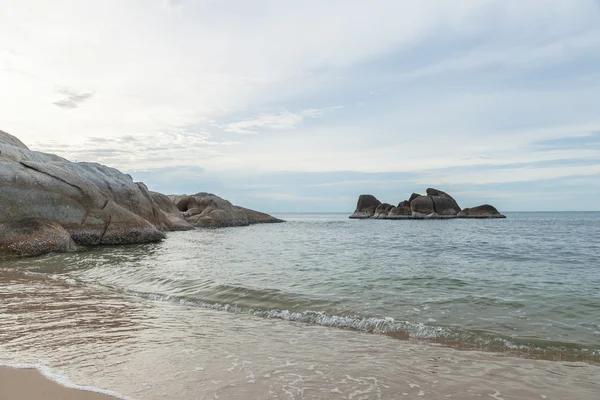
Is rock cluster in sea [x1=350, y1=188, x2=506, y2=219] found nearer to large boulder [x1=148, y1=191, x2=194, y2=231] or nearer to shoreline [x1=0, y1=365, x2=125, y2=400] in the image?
large boulder [x1=148, y1=191, x2=194, y2=231]

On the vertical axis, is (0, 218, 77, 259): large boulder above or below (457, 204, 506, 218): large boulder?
below

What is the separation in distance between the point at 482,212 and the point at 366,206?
2565 centimetres

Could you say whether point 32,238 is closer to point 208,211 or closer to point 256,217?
point 208,211

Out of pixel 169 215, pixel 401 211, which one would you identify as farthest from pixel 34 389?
pixel 401 211

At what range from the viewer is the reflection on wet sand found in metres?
4.30

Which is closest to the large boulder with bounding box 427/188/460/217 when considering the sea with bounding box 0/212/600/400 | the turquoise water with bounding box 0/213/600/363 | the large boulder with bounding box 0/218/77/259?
the turquoise water with bounding box 0/213/600/363

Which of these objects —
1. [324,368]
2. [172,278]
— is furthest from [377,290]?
[172,278]

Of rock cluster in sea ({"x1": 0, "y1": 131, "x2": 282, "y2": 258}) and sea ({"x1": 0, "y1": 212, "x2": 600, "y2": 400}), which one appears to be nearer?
sea ({"x1": 0, "y1": 212, "x2": 600, "y2": 400})

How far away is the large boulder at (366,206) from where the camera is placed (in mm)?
98750

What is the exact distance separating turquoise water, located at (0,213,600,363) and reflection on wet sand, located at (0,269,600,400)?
0.76m

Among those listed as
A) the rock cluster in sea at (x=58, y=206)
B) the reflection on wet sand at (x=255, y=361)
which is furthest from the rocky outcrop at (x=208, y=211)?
the reflection on wet sand at (x=255, y=361)

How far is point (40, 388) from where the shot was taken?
4.04 metres

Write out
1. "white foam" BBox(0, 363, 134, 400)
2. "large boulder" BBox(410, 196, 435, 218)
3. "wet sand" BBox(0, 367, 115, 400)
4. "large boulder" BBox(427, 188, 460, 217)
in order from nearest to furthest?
1. "wet sand" BBox(0, 367, 115, 400)
2. "white foam" BBox(0, 363, 134, 400)
3. "large boulder" BBox(410, 196, 435, 218)
4. "large boulder" BBox(427, 188, 460, 217)

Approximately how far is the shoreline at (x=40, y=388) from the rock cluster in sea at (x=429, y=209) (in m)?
82.6
